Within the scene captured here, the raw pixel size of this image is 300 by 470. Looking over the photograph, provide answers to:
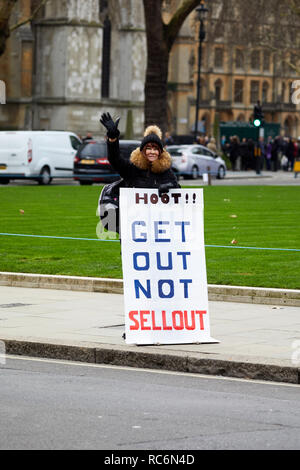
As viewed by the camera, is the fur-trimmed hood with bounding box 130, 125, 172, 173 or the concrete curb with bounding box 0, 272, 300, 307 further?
the concrete curb with bounding box 0, 272, 300, 307

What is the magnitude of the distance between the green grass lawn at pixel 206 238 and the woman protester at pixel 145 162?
3327 mm

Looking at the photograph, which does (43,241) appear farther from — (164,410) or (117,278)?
(164,410)

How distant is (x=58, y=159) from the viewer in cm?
4194

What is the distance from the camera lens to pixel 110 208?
1076cm

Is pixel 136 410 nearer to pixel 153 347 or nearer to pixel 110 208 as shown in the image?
pixel 153 347

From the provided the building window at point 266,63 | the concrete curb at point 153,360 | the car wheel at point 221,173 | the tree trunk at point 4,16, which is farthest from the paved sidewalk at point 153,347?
the building window at point 266,63

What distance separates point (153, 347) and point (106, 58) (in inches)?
2278

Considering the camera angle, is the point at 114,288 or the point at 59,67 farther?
the point at 59,67

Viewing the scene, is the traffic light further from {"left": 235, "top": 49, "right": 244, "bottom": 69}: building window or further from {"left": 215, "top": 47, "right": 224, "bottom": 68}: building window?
{"left": 215, "top": 47, "right": 224, "bottom": 68}: building window

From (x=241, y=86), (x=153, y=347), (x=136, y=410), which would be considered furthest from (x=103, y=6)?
(x=241, y=86)

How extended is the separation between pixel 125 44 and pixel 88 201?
38.7 meters

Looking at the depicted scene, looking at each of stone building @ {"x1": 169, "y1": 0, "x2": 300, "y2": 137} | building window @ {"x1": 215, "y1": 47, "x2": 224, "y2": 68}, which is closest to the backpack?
stone building @ {"x1": 169, "y1": 0, "x2": 300, "y2": 137}

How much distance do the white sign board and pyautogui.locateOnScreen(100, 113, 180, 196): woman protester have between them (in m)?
0.28

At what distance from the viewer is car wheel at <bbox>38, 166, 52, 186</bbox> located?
41031 millimetres
